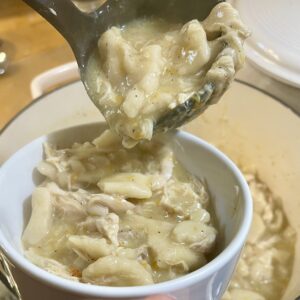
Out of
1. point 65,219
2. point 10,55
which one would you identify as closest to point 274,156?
point 65,219

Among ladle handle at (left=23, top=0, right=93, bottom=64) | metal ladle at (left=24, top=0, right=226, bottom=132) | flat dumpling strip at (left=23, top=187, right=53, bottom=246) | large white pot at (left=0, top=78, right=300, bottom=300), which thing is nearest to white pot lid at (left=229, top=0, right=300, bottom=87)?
large white pot at (left=0, top=78, right=300, bottom=300)

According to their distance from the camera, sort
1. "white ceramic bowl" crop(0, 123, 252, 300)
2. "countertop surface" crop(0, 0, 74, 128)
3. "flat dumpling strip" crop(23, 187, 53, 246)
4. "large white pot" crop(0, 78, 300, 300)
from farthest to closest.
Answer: "countertop surface" crop(0, 0, 74, 128) → "large white pot" crop(0, 78, 300, 300) → "flat dumpling strip" crop(23, 187, 53, 246) → "white ceramic bowl" crop(0, 123, 252, 300)

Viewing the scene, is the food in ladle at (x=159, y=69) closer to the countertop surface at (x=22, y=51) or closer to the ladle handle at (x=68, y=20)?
the ladle handle at (x=68, y=20)

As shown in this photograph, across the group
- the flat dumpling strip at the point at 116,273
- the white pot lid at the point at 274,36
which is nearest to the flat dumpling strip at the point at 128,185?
the flat dumpling strip at the point at 116,273

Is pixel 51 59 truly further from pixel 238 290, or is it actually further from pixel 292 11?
pixel 238 290

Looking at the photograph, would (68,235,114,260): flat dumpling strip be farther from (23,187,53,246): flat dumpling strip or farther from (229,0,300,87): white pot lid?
(229,0,300,87): white pot lid

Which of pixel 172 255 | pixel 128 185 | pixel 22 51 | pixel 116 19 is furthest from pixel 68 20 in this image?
pixel 22 51

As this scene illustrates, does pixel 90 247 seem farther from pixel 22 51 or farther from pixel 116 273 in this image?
pixel 22 51
